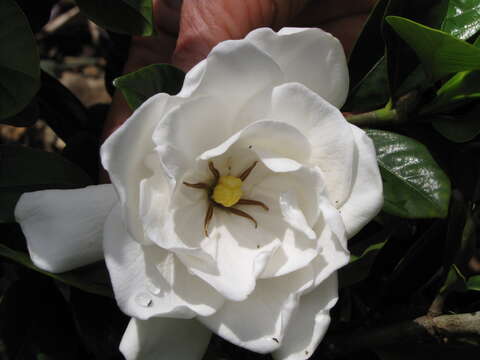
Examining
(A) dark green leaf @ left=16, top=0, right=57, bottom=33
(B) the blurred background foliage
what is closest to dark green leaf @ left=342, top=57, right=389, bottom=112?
(B) the blurred background foliage

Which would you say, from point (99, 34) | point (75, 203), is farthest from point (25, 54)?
point (99, 34)

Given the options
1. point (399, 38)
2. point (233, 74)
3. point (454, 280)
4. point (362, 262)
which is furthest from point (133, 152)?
point (454, 280)

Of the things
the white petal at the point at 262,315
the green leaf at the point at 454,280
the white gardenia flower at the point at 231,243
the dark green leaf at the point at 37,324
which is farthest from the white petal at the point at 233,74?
the dark green leaf at the point at 37,324

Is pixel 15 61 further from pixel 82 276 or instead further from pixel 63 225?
pixel 82 276

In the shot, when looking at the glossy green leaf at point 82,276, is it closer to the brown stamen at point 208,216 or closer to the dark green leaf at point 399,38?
the brown stamen at point 208,216

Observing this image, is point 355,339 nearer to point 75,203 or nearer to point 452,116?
point 452,116

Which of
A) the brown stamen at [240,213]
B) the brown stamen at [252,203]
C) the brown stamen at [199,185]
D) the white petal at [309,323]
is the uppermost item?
the brown stamen at [199,185]

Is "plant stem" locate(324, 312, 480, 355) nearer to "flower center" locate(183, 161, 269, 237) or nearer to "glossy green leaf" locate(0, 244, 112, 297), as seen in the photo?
"flower center" locate(183, 161, 269, 237)

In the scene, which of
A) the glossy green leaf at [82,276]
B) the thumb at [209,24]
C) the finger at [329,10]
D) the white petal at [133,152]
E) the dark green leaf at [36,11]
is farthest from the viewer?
the finger at [329,10]
